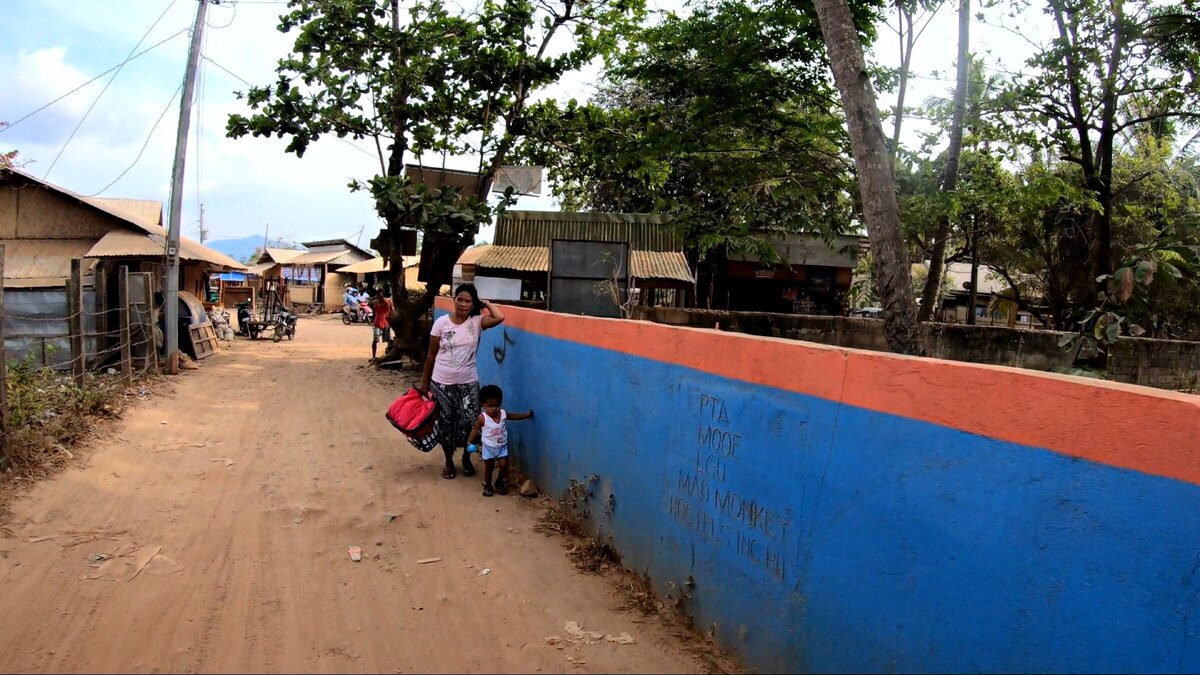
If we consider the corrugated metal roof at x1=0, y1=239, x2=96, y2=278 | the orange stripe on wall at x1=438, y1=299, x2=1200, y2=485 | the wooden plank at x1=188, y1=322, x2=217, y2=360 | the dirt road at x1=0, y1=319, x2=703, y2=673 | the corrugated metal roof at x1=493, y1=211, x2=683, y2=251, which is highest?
the corrugated metal roof at x1=493, y1=211, x2=683, y2=251

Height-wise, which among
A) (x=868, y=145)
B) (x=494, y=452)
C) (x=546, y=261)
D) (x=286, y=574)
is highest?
(x=868, y=145)

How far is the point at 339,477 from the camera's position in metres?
6.48

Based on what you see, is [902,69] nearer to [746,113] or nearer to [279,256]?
[746,113]

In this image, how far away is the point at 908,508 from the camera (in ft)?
7.55

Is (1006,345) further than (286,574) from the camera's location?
Yes

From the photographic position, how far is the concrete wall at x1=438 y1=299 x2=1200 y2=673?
66.4 inches

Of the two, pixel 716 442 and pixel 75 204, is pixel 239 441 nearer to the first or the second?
pixel 716 442

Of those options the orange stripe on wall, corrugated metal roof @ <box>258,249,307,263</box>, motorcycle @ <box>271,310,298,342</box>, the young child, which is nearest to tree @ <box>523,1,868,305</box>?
the young child

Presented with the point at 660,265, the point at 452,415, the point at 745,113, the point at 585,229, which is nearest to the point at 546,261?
the point at 585,229

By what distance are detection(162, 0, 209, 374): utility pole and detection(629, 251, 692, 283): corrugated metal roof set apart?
843cm

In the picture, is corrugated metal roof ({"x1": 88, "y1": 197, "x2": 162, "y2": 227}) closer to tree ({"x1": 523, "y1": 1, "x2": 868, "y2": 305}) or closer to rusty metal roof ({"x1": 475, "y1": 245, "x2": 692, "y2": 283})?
rusty metal roof ({"x1": 475, "y1": 245, "x2": 692, "y2": 283})

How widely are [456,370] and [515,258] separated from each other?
36.4 feet

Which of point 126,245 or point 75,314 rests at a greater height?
point 126,245

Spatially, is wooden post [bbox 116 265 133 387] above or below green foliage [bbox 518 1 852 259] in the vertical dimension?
below
